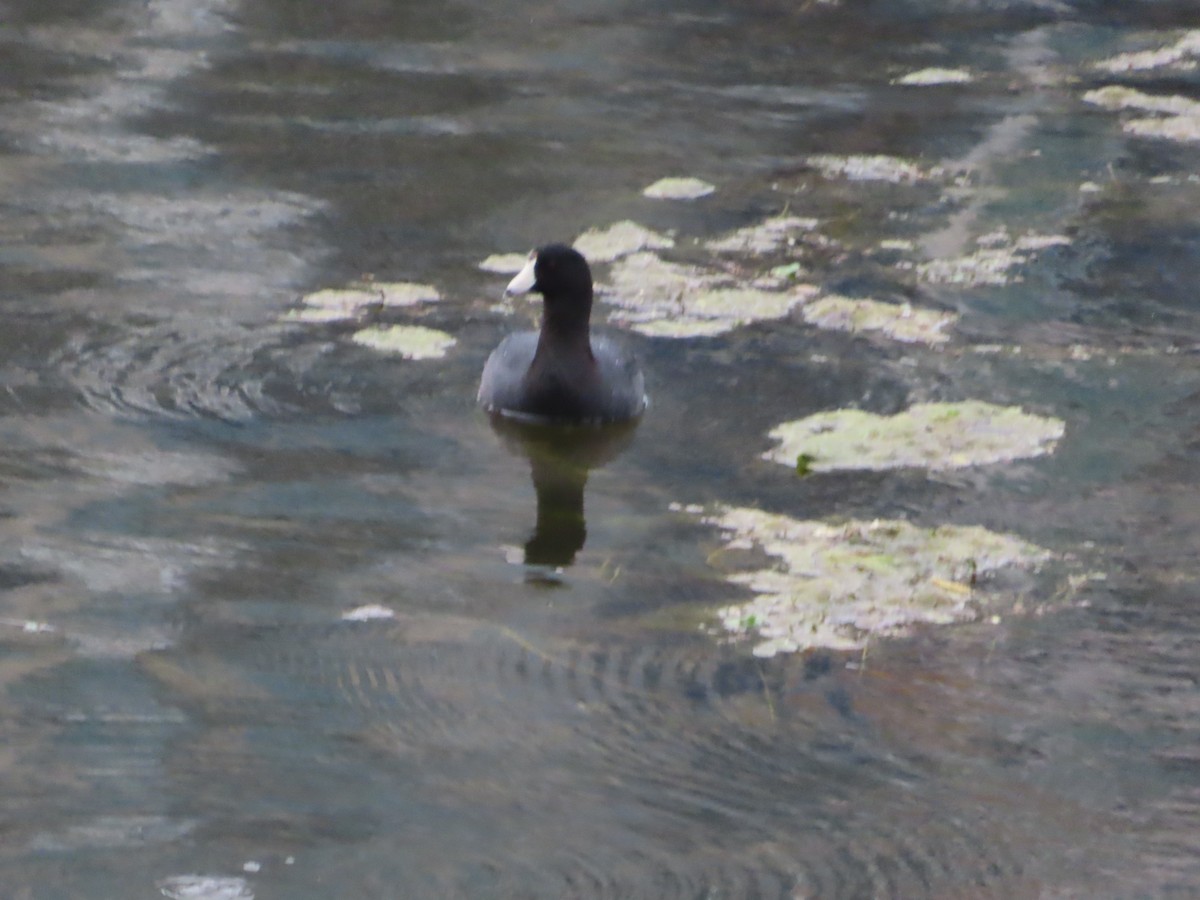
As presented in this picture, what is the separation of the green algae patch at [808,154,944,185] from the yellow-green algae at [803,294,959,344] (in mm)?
2408

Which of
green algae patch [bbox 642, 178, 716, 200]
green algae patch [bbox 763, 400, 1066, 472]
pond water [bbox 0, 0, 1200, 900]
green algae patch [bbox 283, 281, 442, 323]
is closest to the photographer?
pond water [bbox 0, 0, 1200, 900]

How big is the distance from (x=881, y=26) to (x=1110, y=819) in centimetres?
1184

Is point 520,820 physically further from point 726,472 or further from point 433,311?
point 433,311

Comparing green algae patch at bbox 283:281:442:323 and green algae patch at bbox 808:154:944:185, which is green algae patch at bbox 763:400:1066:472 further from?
green algae patch at bbox 808:154:944:185

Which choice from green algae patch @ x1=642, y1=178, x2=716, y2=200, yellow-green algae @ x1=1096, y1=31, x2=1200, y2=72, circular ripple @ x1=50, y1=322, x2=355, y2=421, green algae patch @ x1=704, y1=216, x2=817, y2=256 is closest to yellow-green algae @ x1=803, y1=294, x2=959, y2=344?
green algae patch @ x1=704, y1=216, x2=817, y2=256

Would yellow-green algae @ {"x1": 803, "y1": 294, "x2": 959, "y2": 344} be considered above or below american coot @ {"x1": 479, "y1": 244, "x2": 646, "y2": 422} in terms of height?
below

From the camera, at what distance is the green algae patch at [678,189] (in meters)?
10.5

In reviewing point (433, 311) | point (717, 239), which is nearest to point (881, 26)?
point (717, 239)

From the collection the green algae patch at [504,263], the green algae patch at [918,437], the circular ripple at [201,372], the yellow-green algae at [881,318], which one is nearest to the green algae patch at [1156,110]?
the yellow-green algae at [881,318]

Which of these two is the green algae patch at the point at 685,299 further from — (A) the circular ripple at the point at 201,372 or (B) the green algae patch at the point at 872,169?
(B) the green algae patch at the point at 872,169

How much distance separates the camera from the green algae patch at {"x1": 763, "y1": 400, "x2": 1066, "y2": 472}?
6.94 meters

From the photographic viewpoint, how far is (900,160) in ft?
37.5

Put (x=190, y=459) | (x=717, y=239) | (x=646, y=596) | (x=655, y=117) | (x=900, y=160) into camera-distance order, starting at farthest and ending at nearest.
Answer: (x=655, y=117) < (x=900, y=160) < (x=717, y=239) < (x=190, y=459) < (x=646, y=596)

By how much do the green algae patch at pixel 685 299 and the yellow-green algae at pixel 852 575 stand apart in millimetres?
2114
